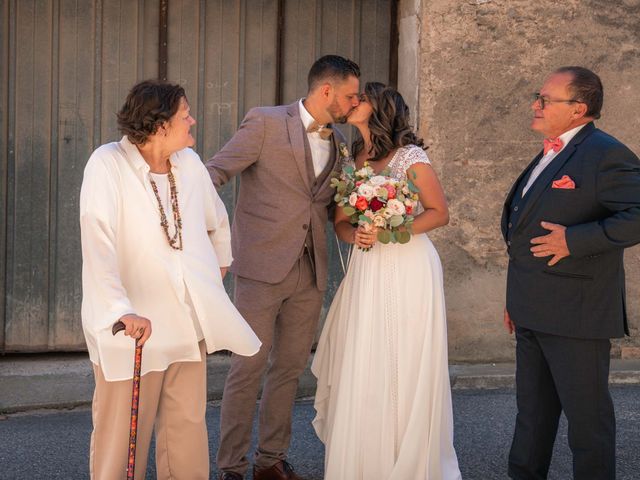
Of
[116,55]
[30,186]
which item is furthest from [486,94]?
[30,186]

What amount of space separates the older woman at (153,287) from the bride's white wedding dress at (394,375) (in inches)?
36.7

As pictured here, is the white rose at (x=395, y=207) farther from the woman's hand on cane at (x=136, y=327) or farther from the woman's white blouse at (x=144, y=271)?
the woman's hand on cane at (x=136, y=327)

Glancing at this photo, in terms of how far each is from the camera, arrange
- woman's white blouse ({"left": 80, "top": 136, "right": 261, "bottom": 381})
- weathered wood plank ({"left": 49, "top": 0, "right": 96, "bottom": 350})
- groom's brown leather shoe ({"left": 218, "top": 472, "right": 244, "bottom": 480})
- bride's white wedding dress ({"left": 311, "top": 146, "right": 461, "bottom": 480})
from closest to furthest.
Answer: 1. woman's white blouse ({"left": 80, "top": 136, "right": 261, "bottom": 381})
2. bride's white wedding dress ({"left": 311, "top": 146, "right": 461, "bottom": 480})
3. groom's brown leather shoe ({"left": 218, "top": 472, "right": 244, "bottom": 480})
4. weathered wood plank ({"left": 49, "top": 0, "right": 96, "bottom": 350})

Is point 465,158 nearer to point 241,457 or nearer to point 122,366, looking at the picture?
point 241,457

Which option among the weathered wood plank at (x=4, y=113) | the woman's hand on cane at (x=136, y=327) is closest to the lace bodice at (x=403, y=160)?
the woman's hand on cane at (x=136, y=327)

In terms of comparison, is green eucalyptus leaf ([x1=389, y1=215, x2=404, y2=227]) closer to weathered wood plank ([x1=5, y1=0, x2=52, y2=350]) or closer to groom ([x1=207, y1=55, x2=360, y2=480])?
groom ([x1=207, y1=55, x2=360, y2=480])

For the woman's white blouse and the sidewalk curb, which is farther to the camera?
the sidewalk curb

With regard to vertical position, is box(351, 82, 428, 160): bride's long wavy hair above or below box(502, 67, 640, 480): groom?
above

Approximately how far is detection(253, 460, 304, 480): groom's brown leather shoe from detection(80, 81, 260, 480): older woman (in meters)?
0.99

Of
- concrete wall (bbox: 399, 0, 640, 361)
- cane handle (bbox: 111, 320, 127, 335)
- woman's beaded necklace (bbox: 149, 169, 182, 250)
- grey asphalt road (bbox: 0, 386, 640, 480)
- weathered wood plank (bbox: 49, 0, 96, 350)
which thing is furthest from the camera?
concrete wall (bbox: 399, 0, 640, 361)

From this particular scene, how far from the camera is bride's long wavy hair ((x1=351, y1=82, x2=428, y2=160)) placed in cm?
534

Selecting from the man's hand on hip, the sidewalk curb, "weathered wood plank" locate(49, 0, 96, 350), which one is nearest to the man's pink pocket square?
the man's hand on hip

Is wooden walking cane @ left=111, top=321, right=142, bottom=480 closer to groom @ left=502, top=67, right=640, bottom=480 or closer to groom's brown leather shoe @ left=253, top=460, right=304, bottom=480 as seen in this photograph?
groom's brown leather shoe @ left=253, top=460, right=304, bottom=480

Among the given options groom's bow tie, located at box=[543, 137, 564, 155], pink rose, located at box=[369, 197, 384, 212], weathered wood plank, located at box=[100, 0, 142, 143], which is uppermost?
weathered wood plank, located at box=[100, 0, 142, 143]
